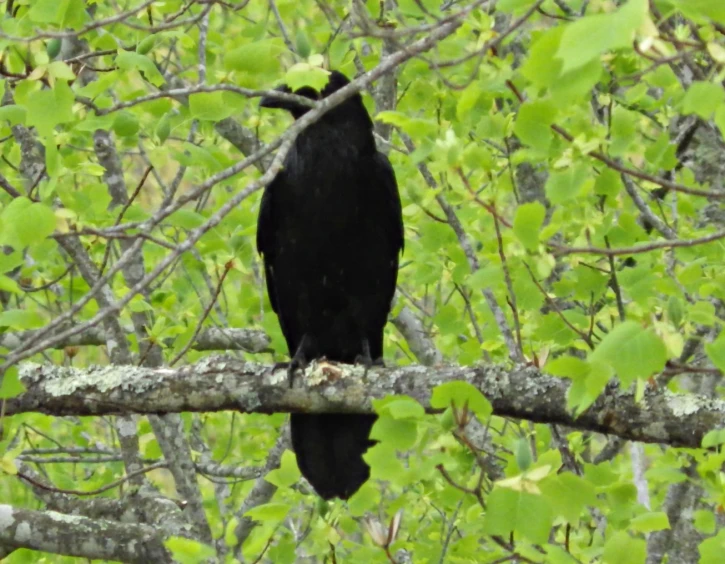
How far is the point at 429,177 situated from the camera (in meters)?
3.73

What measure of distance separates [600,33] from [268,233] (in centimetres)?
328

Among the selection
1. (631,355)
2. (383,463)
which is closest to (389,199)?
(383,463)

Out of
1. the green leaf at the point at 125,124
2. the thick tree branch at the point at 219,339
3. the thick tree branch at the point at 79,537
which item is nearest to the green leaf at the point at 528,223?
the green leaf at the point at 125,124

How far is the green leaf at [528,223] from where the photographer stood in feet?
6.39

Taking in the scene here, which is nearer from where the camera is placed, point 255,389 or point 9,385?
point 9,385

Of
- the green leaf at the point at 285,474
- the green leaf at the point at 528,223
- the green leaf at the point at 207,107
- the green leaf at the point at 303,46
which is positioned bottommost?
the green leaf at the point at 285,474

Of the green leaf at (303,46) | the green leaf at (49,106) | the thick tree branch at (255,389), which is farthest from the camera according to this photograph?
the thick tree branch at (255,389)

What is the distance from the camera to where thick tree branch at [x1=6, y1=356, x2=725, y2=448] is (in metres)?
2.75

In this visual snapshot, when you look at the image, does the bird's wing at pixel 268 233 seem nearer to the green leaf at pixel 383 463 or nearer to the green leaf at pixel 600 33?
the green leaf at pixel 383 463

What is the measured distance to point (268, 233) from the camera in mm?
4438

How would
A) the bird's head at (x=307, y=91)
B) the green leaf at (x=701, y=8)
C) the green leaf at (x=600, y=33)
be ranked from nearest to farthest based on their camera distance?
the green leaf at (x=600, y=33) → the green leaf at (x=701, y=8) → the bird's head at (x=307, y=91)

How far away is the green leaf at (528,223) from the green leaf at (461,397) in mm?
296

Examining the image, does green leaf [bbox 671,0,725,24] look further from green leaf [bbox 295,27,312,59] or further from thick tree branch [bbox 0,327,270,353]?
thick tree branch [bbox 0,327,270,353]

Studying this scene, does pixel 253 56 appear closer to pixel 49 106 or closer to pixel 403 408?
pixel 49 106
